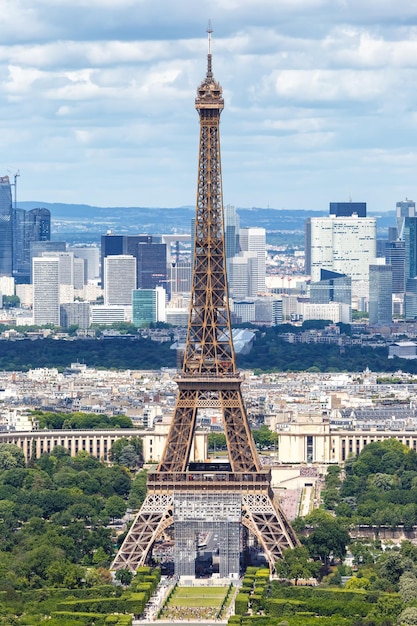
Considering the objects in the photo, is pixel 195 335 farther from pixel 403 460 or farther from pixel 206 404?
pixel 403 460

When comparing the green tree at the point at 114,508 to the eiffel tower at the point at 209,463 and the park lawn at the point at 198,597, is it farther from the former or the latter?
the park lawn at the point at 198,597

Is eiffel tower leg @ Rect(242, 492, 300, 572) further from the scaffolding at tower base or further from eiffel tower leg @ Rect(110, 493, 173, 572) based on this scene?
eiffel tower leg @ Rect(110, 493, 173, 572)

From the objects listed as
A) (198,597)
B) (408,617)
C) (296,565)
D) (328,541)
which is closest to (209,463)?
(328,541)

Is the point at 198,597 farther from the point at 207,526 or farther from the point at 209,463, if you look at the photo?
the point at 209,463

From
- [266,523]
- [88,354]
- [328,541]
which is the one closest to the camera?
[266,523]

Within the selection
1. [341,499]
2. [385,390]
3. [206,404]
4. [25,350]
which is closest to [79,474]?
[341,499]

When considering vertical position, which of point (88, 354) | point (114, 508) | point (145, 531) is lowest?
point (88, 354)

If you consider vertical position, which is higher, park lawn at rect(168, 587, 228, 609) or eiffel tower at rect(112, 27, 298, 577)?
eiffel tower at rect(112, 27, 298, 577)

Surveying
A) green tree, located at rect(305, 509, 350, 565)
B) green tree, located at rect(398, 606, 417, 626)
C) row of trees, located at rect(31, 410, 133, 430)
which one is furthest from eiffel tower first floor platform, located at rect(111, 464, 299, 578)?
row of trees, located at rect(31, 410, 133, 430)
